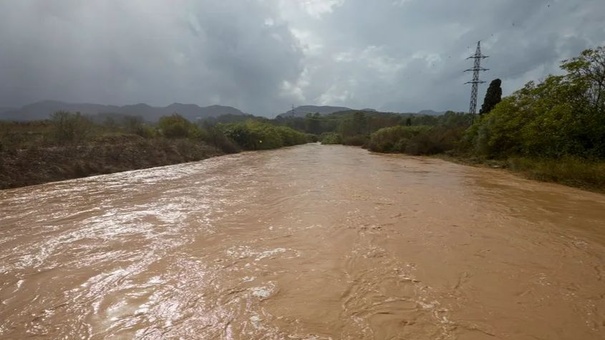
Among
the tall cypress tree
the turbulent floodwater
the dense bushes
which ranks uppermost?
the tall cypress tree

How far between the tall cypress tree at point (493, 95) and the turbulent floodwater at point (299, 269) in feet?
94.1

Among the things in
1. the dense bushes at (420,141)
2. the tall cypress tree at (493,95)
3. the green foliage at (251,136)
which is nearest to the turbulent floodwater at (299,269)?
the dense bushes at (420,141)

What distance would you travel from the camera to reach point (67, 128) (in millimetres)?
21297

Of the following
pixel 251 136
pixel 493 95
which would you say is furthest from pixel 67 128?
pixel 493 95

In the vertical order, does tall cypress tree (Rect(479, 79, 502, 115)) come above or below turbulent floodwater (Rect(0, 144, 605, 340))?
above

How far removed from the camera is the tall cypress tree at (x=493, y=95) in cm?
3606

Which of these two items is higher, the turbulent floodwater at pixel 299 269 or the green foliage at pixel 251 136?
the green foliage at pixel 251 136

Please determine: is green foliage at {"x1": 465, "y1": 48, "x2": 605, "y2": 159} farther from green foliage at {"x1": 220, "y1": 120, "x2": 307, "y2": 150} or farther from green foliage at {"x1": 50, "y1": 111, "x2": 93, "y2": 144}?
green foliage at {"x1": 220, "y1": 120, "x2": 307, "y2": 150}

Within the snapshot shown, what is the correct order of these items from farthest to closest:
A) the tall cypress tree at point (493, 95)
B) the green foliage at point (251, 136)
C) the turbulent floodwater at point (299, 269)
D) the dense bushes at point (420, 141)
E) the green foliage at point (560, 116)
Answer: the green foliage at point (251, 136), the tall cypress tree at point (493, 95), the dense bushes at point (420, 141), the green foliage at point (560, 116), the turbulent floodwater at point (299, 269)

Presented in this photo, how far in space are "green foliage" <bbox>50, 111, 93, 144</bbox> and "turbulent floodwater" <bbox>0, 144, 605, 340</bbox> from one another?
38.6 feet

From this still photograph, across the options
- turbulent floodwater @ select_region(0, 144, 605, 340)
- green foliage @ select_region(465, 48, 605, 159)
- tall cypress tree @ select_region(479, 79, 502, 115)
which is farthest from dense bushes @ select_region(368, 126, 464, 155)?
turbulent floodwater @ select_region(0, 144, 605, 340)

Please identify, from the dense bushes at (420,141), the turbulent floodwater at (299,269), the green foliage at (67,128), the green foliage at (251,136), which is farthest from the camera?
the green foliage at (251,136)

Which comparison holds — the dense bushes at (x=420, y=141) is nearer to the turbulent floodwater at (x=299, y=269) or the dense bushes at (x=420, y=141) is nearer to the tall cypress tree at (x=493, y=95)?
the tall cypress tree at (x=493, y=95)

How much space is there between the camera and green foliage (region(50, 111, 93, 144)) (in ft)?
68.8
